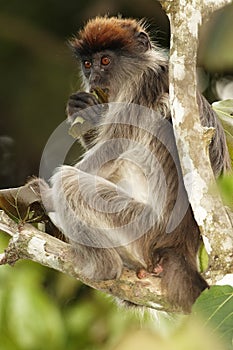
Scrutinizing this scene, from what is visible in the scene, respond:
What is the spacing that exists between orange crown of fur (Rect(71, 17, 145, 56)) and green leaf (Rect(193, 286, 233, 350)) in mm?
1918

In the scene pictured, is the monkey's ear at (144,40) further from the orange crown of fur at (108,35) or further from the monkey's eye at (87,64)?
the monkey's eye at (87,64)

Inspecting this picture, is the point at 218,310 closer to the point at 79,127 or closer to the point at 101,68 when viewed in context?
the point at 79,127

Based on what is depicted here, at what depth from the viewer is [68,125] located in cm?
464

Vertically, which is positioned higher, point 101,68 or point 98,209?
point 101,68

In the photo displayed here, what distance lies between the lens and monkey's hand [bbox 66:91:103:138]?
4.42 m

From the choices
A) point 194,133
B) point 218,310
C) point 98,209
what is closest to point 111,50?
point 98,209

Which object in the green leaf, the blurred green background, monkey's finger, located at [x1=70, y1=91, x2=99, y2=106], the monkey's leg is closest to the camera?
the green leaf

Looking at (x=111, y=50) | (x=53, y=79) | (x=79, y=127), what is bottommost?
(x=53, y=79)

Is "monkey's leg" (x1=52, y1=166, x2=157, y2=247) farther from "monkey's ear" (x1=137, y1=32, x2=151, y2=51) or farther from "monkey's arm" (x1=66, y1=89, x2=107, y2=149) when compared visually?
"monkey's ear" (x1=137, y1=32, x2=151, y2=51)

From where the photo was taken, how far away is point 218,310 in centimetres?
328

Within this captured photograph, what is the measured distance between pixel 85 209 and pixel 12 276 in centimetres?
66

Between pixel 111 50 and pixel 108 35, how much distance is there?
11 centimetres

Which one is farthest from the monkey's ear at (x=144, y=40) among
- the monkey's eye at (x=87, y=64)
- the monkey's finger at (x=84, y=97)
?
the monkey's finger at (x=84, y=97)

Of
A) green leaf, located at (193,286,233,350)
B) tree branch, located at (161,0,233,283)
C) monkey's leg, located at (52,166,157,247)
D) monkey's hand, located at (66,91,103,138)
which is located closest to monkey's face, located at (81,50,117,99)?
monkey's hand, located at (66,91,103,138)
